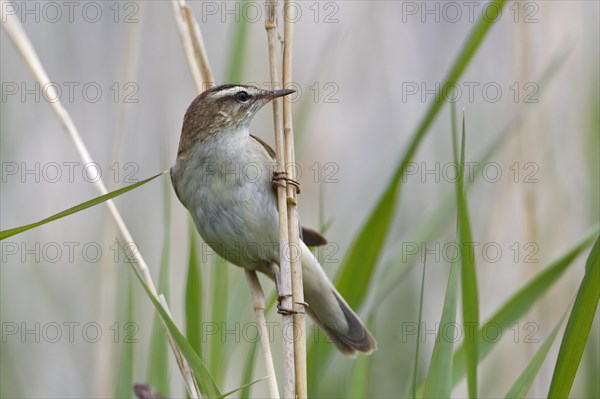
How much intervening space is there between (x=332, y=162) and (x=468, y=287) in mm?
2297

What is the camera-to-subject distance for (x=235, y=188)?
8.78 ft

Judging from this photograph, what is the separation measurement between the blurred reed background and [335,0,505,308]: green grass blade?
168 mm

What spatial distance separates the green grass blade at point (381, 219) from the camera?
232 centimetres

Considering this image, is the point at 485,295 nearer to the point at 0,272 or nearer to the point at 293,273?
the point at 293,273

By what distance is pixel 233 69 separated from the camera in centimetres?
270

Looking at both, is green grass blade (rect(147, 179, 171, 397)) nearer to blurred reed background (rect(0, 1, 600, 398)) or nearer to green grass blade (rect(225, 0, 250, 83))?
blurred reed background (rect(0, 1, 600, 398))

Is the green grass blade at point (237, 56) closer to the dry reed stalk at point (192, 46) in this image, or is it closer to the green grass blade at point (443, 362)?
the dry reed stalk at point (192, 46)

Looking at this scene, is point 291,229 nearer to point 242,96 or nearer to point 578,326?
point 242,96

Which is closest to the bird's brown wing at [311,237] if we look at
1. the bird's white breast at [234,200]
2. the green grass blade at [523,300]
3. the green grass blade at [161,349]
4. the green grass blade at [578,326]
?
the bird's white breast at [234,200]

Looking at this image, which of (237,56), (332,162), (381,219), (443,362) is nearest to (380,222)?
(381,219)

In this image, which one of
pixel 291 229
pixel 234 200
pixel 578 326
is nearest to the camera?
pixel 578 326

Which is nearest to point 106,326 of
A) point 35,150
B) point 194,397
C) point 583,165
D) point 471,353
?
point 194,397

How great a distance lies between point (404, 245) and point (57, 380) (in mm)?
1810

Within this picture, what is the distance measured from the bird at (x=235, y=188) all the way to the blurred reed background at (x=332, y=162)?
0.11 meters
